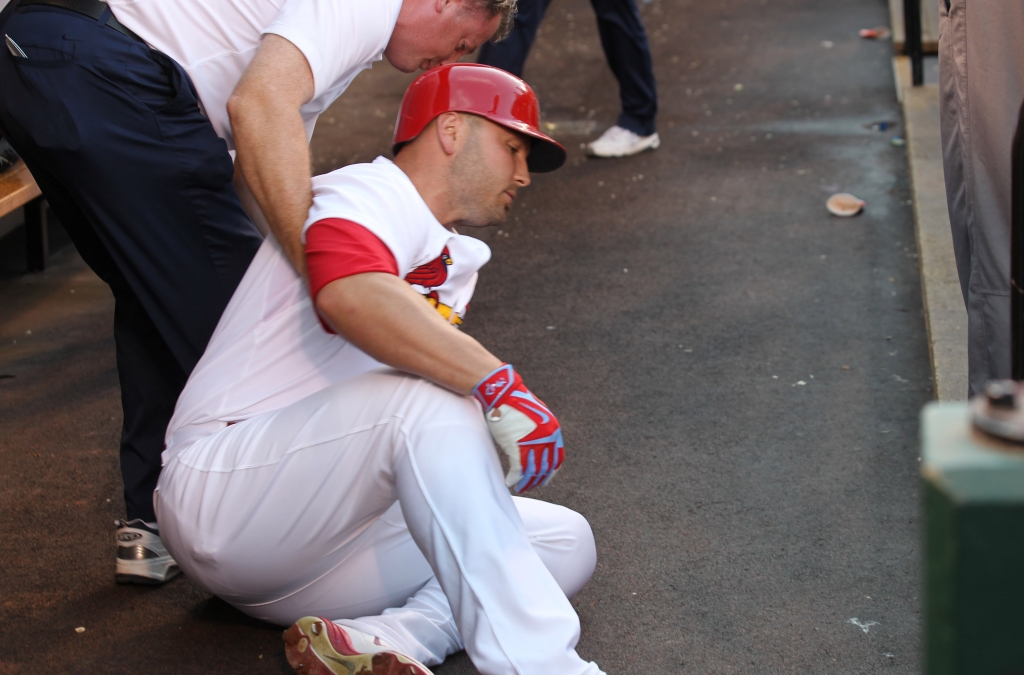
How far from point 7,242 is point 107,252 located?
2.84m

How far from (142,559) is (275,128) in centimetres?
107

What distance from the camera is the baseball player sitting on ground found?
1738 millimetres

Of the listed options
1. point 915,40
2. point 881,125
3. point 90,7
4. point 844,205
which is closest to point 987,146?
point 90,7

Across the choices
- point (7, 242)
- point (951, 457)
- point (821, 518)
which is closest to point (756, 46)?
point (7, 242)

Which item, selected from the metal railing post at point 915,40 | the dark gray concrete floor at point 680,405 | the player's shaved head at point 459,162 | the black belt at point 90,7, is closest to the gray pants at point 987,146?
the dark gray concrete floor at point 680,405

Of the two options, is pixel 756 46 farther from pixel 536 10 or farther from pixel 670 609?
pixel 670 609

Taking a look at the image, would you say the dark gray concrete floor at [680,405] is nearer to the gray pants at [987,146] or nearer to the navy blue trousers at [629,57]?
the navy blue trousers at [629,57]

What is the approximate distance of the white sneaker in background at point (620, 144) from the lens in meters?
5.68

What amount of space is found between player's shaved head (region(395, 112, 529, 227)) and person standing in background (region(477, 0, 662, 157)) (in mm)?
3129

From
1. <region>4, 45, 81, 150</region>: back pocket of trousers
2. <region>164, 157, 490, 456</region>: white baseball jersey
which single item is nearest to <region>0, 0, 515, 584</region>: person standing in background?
<region>4, 45, 81, 150</region>: back pocket of trousers

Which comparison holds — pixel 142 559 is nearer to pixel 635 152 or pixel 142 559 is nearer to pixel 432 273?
pixel 432 273

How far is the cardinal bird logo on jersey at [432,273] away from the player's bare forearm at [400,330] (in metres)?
0.23

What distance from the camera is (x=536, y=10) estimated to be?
5.12 meters

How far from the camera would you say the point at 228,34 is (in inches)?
94.6
